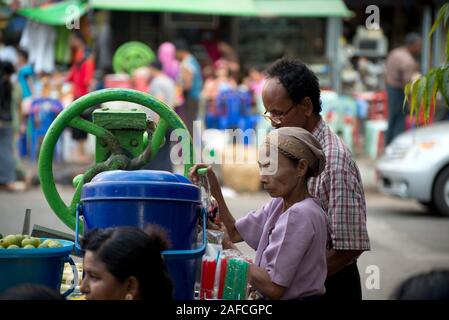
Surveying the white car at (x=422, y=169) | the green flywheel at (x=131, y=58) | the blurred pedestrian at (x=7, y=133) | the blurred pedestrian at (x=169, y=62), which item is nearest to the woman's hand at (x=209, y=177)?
the white car at (x=422, y=169)

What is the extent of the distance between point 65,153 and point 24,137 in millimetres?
782

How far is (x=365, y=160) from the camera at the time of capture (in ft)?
59.1

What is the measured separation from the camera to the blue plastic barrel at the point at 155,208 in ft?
10.6

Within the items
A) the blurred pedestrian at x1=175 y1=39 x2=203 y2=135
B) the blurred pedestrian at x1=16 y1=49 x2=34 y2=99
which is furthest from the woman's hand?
the blurred pedestrian at x1=16 y1=49 x2=34 y2=99

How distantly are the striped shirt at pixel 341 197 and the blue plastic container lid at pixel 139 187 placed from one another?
3.10 ft

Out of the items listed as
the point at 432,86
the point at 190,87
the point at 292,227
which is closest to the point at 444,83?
the point at 432,86

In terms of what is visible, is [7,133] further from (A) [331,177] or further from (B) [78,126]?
(A) [331,177]

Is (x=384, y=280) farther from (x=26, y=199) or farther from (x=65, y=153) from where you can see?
(x=65, y=153)

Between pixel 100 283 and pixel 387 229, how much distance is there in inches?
370

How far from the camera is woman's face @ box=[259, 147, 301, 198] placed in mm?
3621

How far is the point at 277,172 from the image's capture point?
3.64m

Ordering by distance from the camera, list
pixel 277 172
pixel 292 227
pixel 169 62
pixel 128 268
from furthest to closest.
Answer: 1. pixel 169 62
2. pixel 277 172
3. pixel 292 227
4. pixel 128 268
